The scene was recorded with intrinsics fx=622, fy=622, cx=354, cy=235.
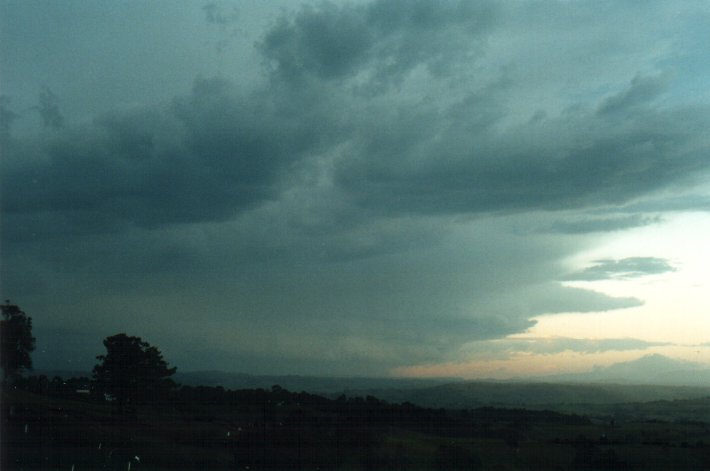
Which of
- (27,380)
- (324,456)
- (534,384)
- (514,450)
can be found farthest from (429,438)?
(534,384)

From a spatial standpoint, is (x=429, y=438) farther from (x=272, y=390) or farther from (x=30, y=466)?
(x=30, y=466)

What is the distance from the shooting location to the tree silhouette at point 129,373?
2750cm

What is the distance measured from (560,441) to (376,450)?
7592 millimetres

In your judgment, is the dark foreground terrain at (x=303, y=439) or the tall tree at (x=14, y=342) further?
the tall tree at (x=14, y=342)

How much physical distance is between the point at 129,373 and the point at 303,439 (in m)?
11.0

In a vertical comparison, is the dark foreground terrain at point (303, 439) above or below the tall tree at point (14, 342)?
below

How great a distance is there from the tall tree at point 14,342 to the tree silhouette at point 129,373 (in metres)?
3.89

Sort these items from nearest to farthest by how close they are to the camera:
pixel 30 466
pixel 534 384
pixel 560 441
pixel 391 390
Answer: pixel 30 466, pixel 560 441, pixel 391 390, pixel 534 384

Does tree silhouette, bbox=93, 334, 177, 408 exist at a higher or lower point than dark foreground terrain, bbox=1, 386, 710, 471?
higher

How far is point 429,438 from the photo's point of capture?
2270 cm

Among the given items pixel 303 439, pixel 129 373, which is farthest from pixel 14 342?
pixel 303 439

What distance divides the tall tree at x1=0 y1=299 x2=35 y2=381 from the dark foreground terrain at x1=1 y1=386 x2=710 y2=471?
244 cm

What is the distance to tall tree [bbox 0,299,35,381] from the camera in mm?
27000

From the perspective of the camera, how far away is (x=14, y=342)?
30.7 metres
